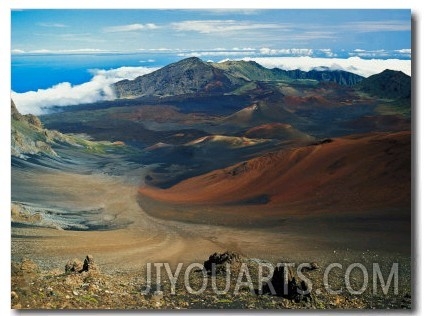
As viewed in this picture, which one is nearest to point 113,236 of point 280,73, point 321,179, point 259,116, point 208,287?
point 208,287

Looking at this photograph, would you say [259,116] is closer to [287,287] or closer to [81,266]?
[287,287]

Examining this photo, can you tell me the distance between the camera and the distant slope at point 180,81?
605 centimetres

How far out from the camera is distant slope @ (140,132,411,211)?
575cm

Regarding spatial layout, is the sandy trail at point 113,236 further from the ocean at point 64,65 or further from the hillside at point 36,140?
the ocean at point 64,65

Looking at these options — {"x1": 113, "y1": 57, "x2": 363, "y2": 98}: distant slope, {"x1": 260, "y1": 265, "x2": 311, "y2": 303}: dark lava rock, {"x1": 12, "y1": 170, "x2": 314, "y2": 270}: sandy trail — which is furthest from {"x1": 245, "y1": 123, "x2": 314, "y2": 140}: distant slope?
{"x1": 260, "y1": 265, "x2": 311, "y2": 303}: dark lava rock

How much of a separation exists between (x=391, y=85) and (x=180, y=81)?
6.28ft

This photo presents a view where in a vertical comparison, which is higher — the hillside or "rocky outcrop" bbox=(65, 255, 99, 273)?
the hillside

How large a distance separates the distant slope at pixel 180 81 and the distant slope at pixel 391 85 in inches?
47.8

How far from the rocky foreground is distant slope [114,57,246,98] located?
1.57 metres

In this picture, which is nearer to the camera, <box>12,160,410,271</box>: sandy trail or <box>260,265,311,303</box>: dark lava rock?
<box>260,265,311,303</box>: dark lava rock

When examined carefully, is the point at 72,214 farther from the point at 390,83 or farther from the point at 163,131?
the point at 390,83

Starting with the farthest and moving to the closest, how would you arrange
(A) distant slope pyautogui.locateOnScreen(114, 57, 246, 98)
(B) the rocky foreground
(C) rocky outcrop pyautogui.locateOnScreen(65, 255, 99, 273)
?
1. (A) distant slope pyautogui.locateOnScreen(114, 57, 246, 98)
2. (C) rocky outcrop pyautogui.locateOnScreen(65, 255, 99, 273)
3. (B) the rocky foreground

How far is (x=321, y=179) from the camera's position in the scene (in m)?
5.87

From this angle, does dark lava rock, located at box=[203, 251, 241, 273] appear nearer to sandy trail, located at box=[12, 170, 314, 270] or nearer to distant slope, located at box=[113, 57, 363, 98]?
sandy trail, located at box=[12, 170, 314, 270]
